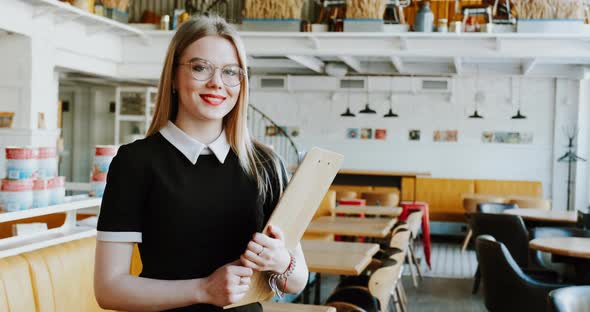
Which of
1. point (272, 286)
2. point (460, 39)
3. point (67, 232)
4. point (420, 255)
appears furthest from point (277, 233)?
point (420, 255)

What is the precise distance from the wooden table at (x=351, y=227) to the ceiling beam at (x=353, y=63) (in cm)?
519

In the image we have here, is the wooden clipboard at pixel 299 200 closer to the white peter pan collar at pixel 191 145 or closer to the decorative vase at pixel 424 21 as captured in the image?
the white peter pan collar at pixel 191 145

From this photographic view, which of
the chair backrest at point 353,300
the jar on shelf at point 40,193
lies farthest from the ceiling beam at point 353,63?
the jar on shelf at point 40,193

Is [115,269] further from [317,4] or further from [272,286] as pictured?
[317,4]

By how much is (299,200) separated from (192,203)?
0.23 m

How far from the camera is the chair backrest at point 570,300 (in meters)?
2.97

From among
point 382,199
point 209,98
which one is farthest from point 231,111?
point 382,199

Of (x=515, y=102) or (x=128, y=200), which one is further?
(x=515, y=102)

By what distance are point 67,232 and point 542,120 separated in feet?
38.6

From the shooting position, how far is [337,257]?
511 centimetres

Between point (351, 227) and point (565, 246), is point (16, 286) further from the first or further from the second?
point (351, 227)

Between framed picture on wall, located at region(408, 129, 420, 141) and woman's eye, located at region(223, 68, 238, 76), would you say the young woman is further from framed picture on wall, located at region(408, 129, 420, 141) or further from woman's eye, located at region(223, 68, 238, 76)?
framed picture on wall, located at region(408, 129, 420, 141)

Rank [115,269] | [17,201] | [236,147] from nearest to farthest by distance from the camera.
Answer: [115,269], [236,147], [17,201]

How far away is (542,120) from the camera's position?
14.2 metres
